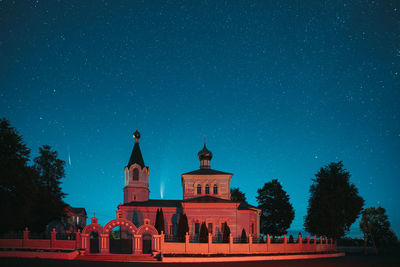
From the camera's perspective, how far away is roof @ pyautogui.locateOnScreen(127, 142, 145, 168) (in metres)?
52.0

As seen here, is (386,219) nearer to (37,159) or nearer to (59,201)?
(59,201)

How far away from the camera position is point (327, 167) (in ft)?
154

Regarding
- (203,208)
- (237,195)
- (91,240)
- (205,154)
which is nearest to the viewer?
(91,240)

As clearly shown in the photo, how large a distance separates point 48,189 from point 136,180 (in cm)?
1216

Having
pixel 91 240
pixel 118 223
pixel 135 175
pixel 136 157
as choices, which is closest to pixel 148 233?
pixel 118 223

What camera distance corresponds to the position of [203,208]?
39.4 meters

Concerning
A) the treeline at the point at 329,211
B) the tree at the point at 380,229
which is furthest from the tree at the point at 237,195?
the tree at the point at 380,229

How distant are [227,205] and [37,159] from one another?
2328 cm

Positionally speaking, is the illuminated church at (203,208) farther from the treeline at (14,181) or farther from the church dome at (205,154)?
the treeline at (14,181)

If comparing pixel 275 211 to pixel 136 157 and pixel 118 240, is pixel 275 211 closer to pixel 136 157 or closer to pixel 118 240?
pixel 136 157

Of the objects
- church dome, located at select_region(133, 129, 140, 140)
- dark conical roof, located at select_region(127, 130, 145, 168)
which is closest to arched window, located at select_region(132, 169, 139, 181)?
dark conical roof, located at select_region(127, 130, 145, 168)

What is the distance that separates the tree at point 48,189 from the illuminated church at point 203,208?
7.41 meters

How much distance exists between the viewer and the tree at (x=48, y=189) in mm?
40812

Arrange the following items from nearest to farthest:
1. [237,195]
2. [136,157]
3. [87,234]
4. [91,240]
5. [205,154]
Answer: [87,234] → [91,240] → [205,154] → [136,157] → [237,195]
